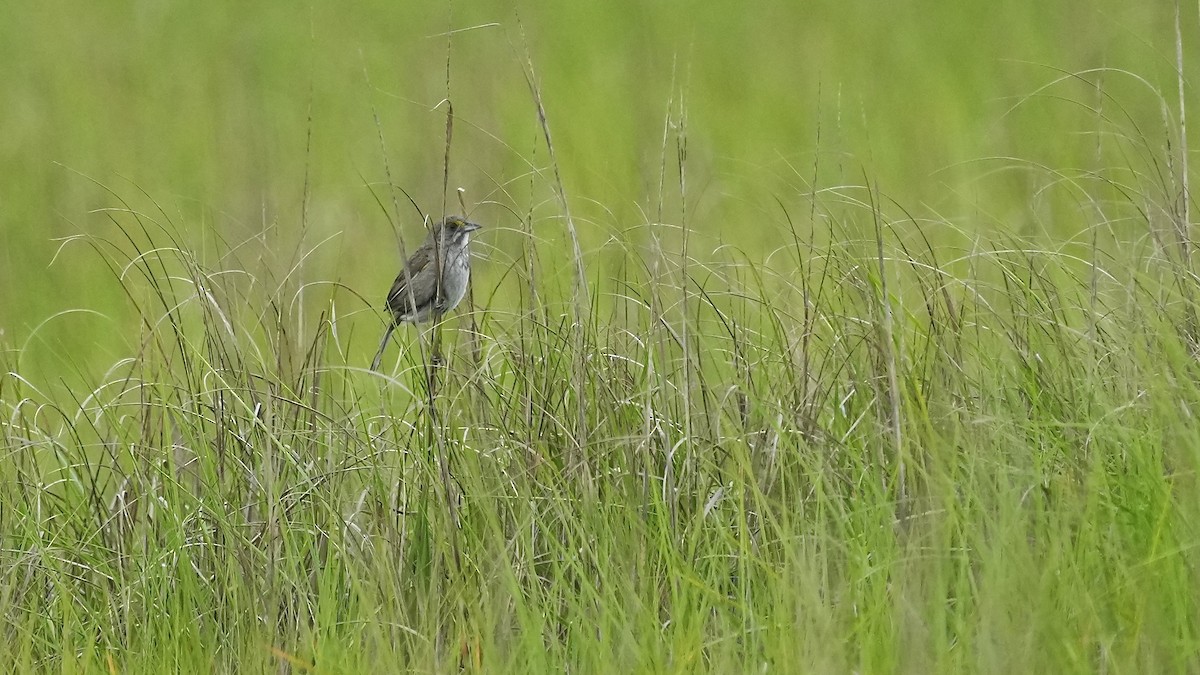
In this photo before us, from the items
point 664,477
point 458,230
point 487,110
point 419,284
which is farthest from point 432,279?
point 487,110

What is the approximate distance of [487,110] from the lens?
793 centimetres

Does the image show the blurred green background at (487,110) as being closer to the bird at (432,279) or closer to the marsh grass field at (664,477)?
the bird at (432,279)

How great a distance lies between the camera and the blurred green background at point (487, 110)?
270 inches

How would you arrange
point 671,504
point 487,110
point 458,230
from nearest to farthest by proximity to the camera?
1. point 671,504
2. point 458,230
3. point 487,110

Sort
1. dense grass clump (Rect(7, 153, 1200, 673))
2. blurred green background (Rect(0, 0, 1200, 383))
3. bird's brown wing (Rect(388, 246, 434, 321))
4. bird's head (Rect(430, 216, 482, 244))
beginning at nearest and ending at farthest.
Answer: dense grass clump (Rect(7, 153, 1200, 673)), bird's head (Rect(430, 216, 482, 244)), bird's brown wing (Rect(388, 246, 434, 321)), blurred green background (Rect(0, 0, 1200, 383))

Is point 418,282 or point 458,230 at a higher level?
point 458,230

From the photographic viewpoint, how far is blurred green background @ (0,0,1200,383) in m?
6.87

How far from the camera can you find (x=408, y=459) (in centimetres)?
306

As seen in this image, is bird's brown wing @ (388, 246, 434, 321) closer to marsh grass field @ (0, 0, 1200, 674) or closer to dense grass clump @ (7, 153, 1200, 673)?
marsh grass field @ (0, 0, 1200, 674)

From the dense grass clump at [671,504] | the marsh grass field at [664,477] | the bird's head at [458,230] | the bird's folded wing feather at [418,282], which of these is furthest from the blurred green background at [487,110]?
the dense grass clump at [671,504]

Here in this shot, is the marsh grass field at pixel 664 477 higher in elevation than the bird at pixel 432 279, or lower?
lower

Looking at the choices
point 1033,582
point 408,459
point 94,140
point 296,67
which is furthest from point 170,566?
point 296,67

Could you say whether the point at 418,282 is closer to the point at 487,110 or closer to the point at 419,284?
the point at 419,284

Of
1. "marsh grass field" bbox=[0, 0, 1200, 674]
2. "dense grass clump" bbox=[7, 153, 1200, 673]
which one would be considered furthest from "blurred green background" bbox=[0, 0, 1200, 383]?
"dense grass clump" bbox=[7, 153, 1200, 673]
